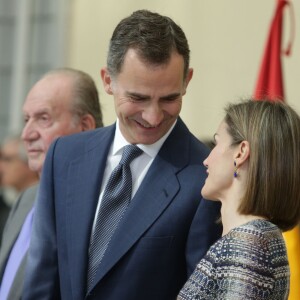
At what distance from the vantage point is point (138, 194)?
2.87m

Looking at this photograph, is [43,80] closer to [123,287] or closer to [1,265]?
[1,265]

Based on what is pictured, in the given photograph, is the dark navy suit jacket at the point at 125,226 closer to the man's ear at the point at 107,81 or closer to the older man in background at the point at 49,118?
the man's ear at the point at 107,81

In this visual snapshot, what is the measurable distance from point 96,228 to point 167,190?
239 mm

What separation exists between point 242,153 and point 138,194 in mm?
381

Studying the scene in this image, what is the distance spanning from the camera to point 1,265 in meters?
3.56

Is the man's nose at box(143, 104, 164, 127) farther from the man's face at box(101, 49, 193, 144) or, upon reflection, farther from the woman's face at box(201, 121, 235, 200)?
the woman's face at box(201, 121, 235, 200)

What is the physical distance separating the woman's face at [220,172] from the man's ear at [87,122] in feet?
3.35

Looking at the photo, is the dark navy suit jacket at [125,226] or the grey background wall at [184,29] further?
the grey background wall at [184,29]

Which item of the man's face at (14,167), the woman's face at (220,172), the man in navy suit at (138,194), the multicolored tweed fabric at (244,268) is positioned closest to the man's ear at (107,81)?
the man in navy suit at (138,194)

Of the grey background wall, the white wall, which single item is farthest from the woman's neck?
the white wall

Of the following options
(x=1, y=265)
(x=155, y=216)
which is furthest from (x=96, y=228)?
A: (x=1, y=265)

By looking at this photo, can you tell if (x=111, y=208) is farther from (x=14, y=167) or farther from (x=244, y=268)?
(x=14, y=167)

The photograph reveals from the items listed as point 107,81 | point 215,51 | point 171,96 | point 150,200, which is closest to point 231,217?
point 150,200

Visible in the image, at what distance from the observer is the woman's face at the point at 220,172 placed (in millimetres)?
2682
